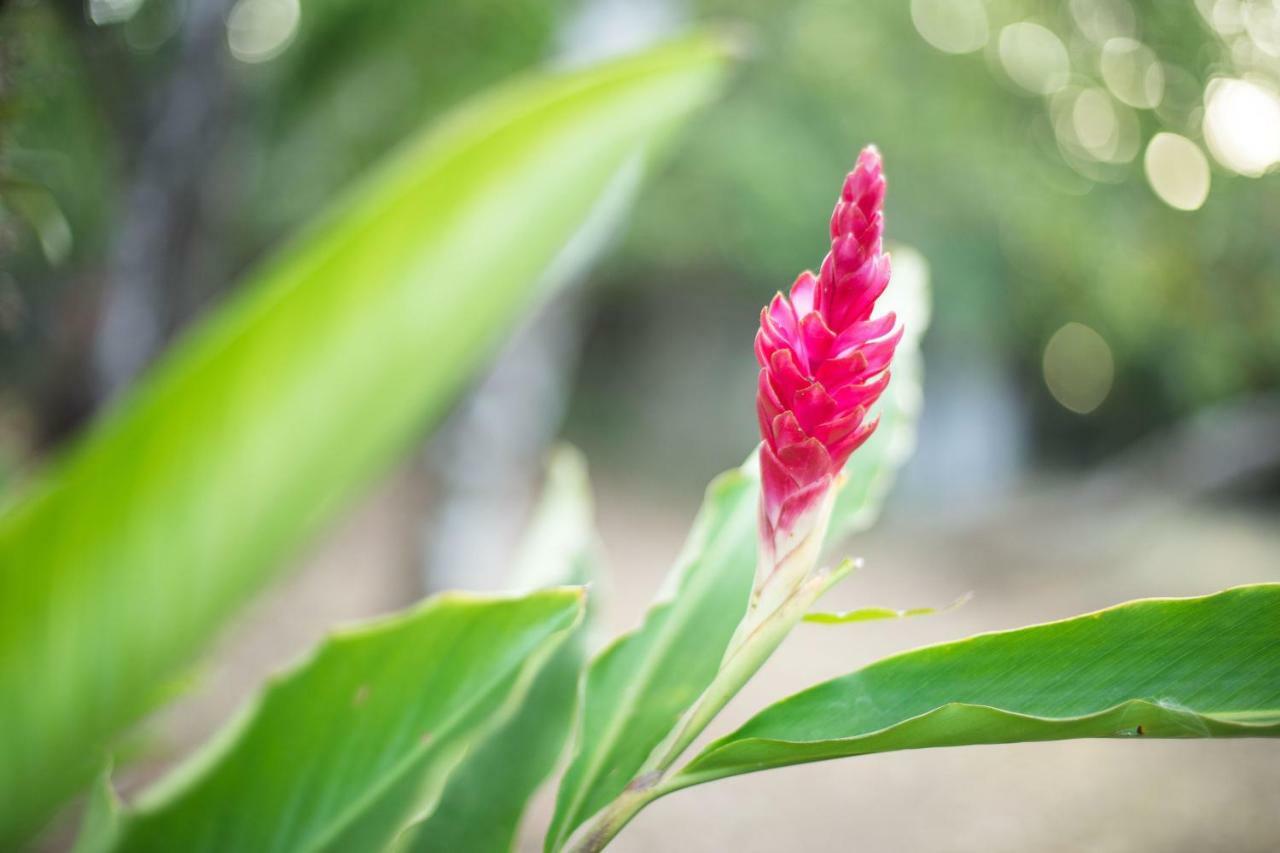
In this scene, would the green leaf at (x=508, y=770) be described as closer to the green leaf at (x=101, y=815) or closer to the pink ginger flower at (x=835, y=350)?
the green leaf at (x=101, y=815)

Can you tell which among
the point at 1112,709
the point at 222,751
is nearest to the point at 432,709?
the point at 222,751

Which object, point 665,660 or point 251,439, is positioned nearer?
point 251,439

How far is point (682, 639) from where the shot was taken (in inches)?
27.3

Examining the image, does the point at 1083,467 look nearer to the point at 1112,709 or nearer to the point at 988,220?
the point at 988,220

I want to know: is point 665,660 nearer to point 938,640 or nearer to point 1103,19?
point 938,640

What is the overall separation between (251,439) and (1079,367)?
305 inches

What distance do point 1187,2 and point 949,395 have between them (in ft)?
15.5

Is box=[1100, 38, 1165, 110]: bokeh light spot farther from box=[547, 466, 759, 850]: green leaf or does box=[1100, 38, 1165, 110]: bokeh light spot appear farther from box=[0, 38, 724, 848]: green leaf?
box=[0, 38, 724, 848]: green leaf

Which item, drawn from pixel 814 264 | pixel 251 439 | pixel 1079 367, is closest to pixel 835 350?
pixel 251 439

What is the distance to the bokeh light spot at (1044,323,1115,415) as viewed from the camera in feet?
22.8

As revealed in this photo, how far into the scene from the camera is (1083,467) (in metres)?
7.84

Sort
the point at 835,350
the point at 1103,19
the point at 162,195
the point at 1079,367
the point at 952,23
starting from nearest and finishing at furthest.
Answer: the point at 835,350 < the point at 162,195 < the point at 1103,19 < the point at 952,23 < the point at 1079,367

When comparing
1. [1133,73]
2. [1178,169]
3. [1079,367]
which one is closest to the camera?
[1178,169]

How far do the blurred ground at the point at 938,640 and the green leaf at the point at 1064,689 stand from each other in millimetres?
709
